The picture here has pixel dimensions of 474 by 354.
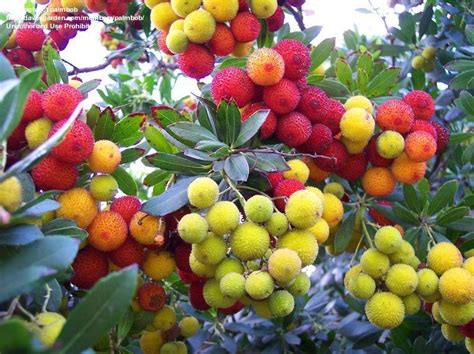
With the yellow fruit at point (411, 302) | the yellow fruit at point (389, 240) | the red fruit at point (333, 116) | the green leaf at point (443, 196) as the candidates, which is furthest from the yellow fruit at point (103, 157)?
the green leaf at point (443, 196)

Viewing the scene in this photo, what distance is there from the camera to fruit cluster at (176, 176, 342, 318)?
46.6 inches

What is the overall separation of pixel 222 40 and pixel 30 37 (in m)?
0.63

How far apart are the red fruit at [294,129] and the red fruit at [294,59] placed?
0.34 feet

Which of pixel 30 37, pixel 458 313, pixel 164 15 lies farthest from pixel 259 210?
pixel 30 37

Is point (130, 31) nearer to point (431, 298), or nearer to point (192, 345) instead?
point (192, 345)

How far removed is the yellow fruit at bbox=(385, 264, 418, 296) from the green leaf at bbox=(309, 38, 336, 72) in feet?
2.33

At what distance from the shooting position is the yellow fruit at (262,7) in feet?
5.15

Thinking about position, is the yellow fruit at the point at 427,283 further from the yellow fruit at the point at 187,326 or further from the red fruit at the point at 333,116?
the yellow fruit at the point at 187,326

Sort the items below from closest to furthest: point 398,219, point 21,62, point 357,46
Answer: point 398,219, point 21,62, point 357,46

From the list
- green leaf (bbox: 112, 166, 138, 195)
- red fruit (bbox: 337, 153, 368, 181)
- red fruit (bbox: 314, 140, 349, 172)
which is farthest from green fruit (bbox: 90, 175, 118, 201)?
red fruit (bbox: 337, 153, 368, 181)

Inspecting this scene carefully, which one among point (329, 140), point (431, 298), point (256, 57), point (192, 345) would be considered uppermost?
point (256, 57)

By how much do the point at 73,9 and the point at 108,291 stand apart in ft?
4.91

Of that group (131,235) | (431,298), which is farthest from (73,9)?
(431,298)

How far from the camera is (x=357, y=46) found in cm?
274
